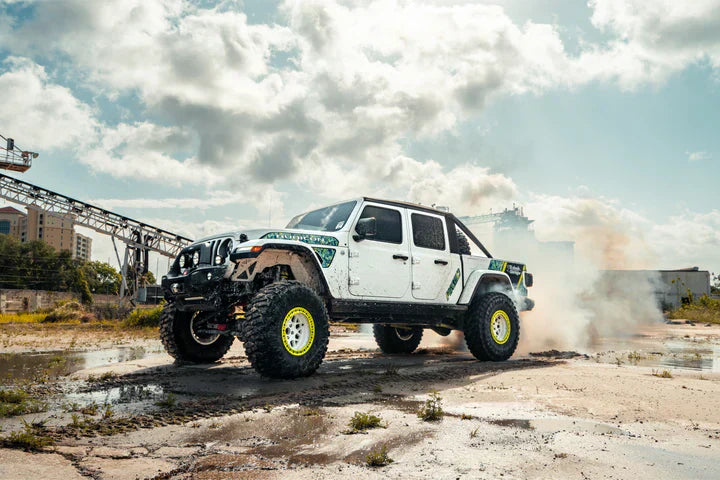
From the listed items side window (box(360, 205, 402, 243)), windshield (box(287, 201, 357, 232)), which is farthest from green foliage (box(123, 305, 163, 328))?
side window (box(360, 205, 402, 243))

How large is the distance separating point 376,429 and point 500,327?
5.54 m

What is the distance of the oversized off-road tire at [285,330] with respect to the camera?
226 inches

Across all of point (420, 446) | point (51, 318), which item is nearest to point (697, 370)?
point (420, 446)

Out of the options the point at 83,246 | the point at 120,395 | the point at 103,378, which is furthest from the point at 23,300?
the point at 83,246

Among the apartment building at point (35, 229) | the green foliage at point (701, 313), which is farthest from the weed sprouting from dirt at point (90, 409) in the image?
the apartment building at point (35, 229)

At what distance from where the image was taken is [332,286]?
672cm

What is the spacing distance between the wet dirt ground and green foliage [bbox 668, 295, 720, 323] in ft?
80.8

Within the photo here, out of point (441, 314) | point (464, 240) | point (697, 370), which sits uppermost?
point (464, 240)

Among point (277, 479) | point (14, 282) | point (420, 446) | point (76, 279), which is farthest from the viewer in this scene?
point (76, 279)

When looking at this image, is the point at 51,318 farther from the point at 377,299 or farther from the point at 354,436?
the point at 354,436

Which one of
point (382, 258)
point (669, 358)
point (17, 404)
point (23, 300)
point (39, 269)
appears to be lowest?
point (669, 358)

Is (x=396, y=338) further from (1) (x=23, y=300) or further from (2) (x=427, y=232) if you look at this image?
(1) (x=23, y=300)

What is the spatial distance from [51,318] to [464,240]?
20036mm

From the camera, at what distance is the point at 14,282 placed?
211 ft
